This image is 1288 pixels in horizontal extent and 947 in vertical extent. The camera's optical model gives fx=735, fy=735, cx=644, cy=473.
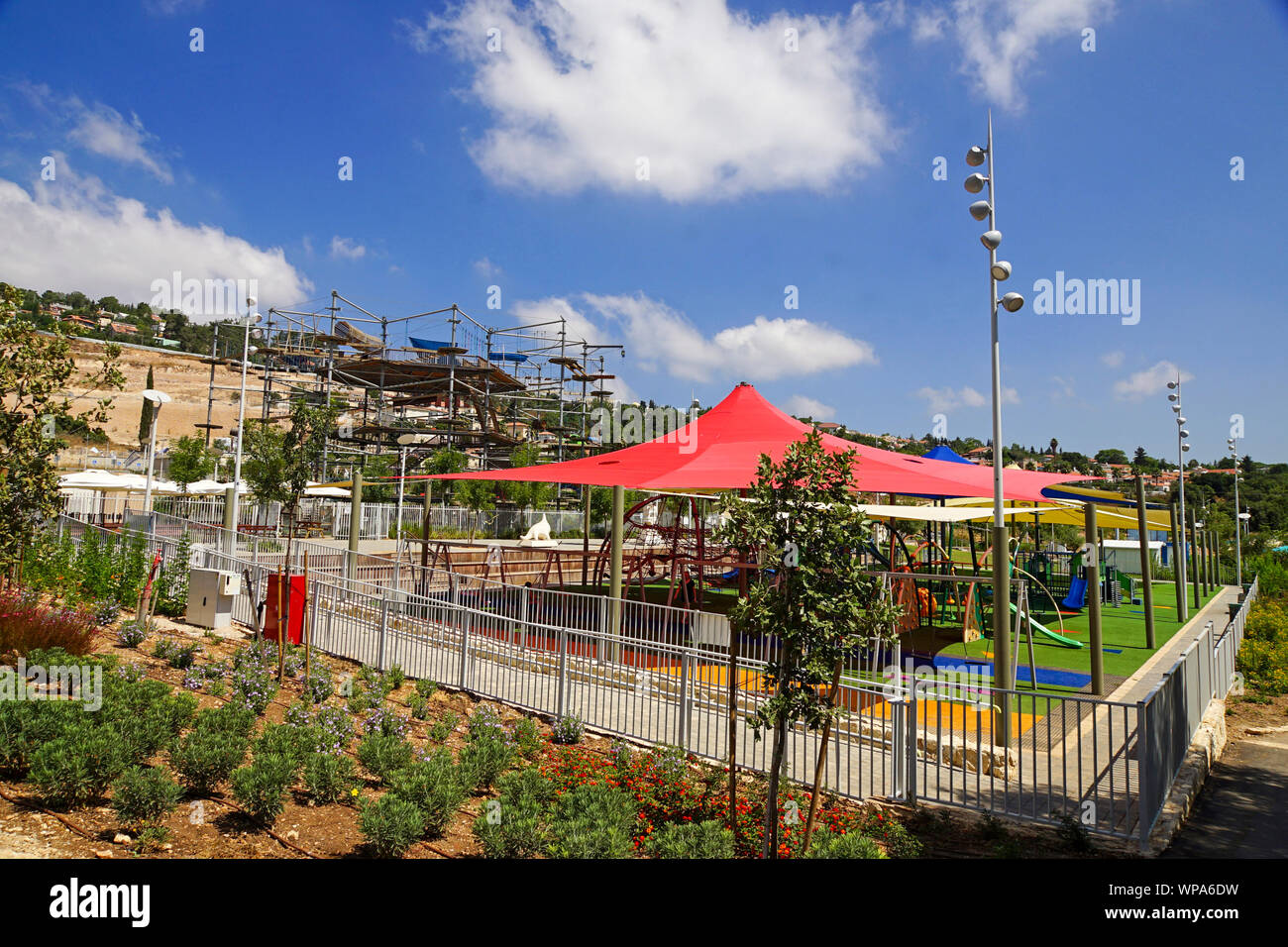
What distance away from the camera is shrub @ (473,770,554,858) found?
5.15 metres

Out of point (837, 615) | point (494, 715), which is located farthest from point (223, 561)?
point (837, 615)

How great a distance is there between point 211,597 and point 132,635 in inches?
74.9

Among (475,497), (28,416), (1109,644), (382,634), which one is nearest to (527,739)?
(382,634)

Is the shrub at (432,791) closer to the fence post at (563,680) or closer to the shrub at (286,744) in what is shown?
the shrub at (286,744)

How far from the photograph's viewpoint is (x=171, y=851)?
507cm

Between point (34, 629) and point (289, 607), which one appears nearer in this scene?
point (34, 629)

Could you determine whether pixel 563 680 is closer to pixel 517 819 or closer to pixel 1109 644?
pixel 517 819

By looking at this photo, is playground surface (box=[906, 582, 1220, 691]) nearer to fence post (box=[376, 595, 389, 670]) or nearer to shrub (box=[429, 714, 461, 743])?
shrub (box=[429, 714, 461, 743])

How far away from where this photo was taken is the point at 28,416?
9.29 m

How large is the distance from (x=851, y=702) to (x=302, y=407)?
2010 cm

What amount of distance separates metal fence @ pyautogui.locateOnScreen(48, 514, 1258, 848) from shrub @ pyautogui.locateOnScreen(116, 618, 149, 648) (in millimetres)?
1919

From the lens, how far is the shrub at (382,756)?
22.2 feet

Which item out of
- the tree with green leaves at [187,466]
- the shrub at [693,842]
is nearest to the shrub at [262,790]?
the shrub at [693,842]

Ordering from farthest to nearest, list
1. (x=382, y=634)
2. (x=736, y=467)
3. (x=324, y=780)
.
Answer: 1. (x=736, y=467)
2. (x=382, y=634)
3. (x=324, y=780)
